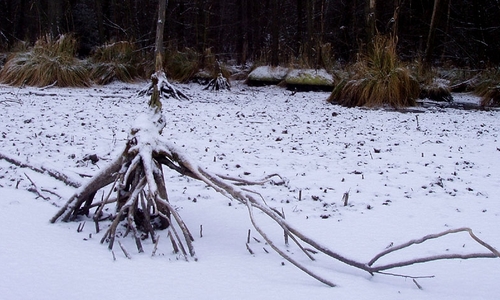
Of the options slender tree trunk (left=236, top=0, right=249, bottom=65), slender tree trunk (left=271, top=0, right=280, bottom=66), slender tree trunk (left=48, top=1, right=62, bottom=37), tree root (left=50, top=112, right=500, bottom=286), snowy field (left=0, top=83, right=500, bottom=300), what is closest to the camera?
snowy field (left=0, top=83, right=500, bottom=300)

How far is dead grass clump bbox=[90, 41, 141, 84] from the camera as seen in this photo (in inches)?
339

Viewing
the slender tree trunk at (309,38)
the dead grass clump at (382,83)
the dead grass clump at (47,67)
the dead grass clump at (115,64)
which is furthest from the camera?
the slender tree trunk at (309,38)

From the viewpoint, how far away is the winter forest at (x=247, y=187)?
5.42 feet

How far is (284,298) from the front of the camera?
1.53m

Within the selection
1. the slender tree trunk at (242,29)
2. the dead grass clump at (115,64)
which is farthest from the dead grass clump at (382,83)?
the slender tree trunk at (242,29)

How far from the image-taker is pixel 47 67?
7.84 metres

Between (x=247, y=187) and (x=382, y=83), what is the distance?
458 centimetres

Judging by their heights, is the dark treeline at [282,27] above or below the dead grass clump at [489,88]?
above

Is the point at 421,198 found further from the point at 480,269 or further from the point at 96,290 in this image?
the point at 96,290

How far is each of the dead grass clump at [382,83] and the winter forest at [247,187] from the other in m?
0.02

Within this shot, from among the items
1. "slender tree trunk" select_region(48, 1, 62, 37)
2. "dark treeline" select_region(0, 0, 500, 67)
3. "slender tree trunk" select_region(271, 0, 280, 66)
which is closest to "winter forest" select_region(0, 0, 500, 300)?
"slender tree trunk" select_region(48, 1, 62, 37)

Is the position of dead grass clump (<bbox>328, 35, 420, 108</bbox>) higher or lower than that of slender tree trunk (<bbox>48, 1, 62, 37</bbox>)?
lower

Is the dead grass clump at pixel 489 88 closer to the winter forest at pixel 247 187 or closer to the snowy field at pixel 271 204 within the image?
the winter forest at pixel 247 187

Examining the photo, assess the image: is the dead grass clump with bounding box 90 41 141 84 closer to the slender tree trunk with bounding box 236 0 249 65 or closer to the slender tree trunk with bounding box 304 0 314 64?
the slender tree trunk with bounding box 304 0 314 64
